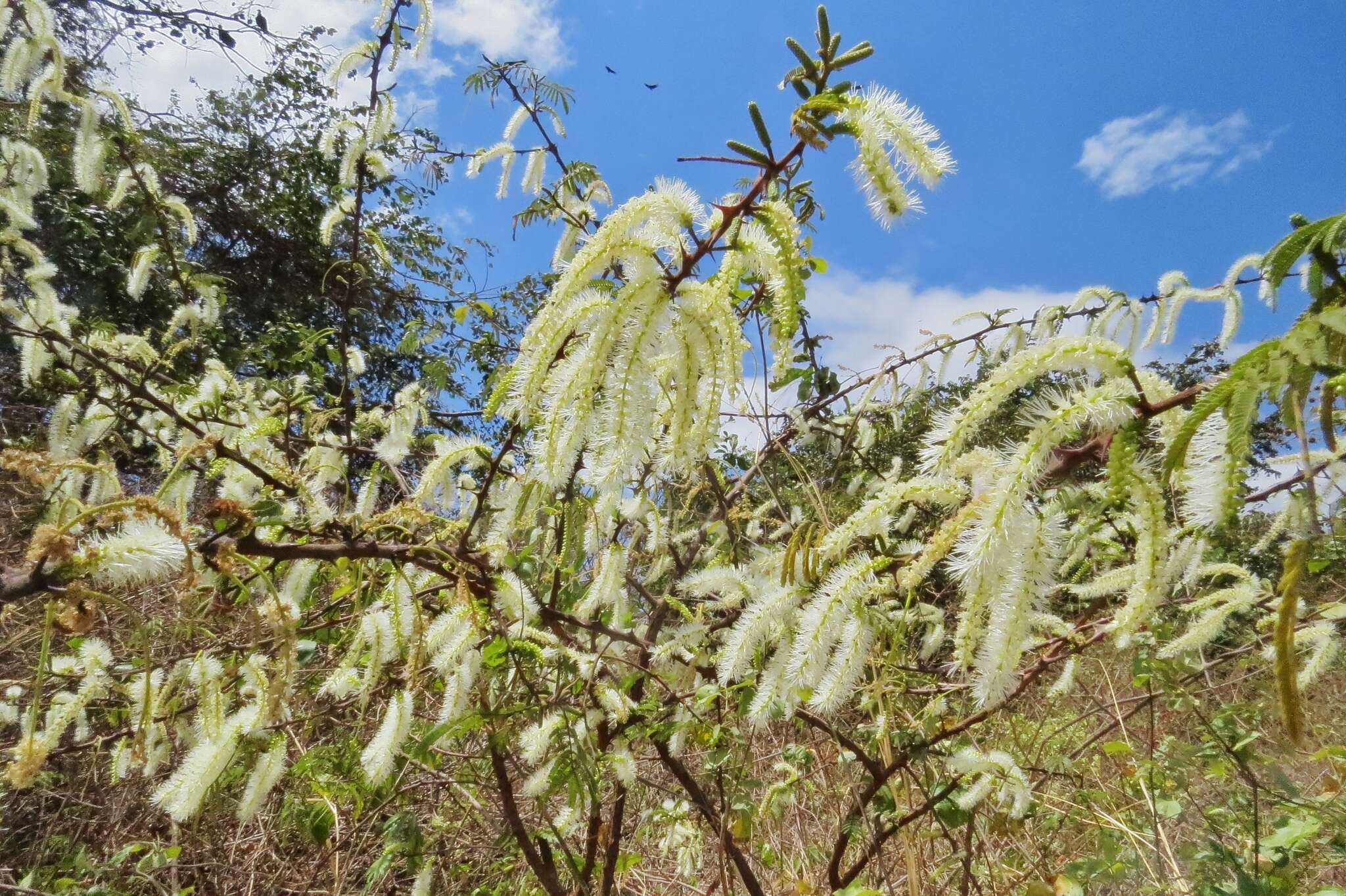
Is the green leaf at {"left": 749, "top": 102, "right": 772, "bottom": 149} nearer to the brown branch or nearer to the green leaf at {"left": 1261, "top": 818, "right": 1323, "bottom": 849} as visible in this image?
the brown branch

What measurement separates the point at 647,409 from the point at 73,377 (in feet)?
5.96

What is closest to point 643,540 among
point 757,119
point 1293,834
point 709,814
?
point 709,814

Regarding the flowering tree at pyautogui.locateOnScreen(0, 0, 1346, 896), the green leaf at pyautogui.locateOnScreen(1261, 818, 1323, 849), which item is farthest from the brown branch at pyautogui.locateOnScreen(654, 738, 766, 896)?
the green leaf at pyautogui.locateOnScreen(1261, 818, 1323, 849)

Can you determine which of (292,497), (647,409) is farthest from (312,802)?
(647,409)

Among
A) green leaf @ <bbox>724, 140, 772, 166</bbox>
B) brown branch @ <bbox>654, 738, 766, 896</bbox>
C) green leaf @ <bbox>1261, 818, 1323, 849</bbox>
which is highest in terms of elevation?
green leaf @ <bbox>724, 140, 772, 166</bbox>

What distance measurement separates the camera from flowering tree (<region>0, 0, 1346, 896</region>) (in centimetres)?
74

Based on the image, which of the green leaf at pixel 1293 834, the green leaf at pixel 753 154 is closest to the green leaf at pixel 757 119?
the green leaf at pixel 753 154

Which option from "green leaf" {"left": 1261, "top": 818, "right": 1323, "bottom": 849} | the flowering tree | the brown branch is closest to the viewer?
the flowering tree

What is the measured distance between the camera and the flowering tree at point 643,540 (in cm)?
74

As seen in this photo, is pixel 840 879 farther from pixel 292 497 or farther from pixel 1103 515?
pixel 292 497

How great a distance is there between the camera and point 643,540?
305 cm

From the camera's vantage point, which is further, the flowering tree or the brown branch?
the brown branch

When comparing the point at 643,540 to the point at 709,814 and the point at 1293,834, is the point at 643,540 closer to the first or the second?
the point at 709,814

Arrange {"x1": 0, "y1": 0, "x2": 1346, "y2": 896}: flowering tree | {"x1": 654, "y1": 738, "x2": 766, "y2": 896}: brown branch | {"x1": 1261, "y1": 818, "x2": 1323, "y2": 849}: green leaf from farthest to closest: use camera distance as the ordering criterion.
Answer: {"x1": 654, "y1": 738, "x2": 766, "y2": 896}: brown branch, {"x1": 1261, "y1": 818, "x2": 1323, "y2": 849}: green leaf, {"x1": 0, "y1": 0, "x2": 1346, "y2": 896}: flowering tree
